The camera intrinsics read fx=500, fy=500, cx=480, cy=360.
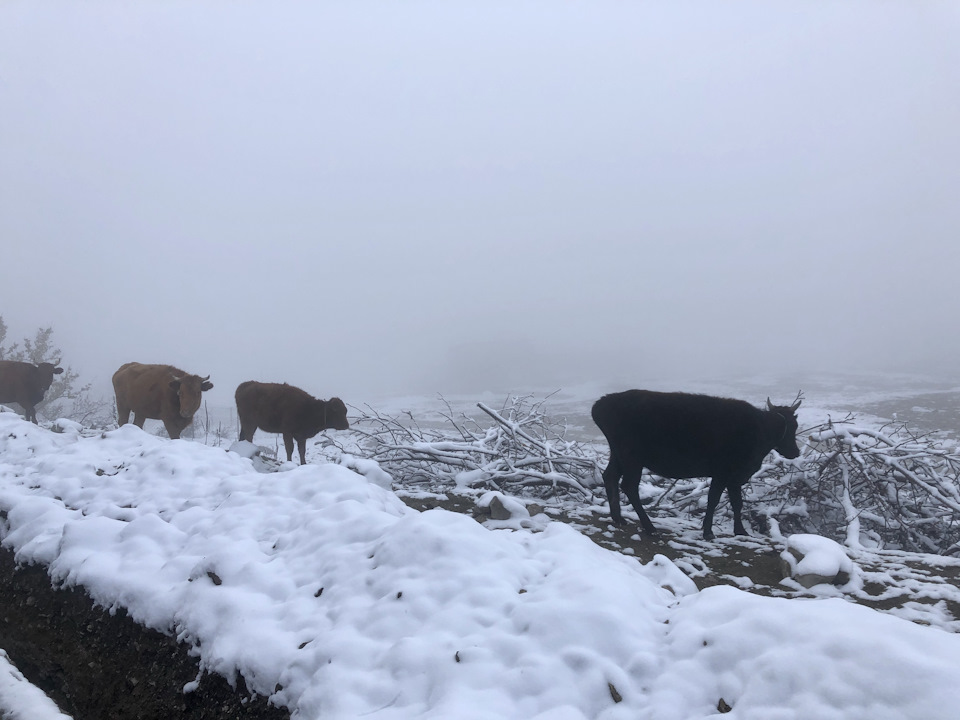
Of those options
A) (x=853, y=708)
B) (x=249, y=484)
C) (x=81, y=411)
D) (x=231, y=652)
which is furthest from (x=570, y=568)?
(x=81, y=411)

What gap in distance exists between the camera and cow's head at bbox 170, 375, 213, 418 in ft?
32.9

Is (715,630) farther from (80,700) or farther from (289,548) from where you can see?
(80,700)

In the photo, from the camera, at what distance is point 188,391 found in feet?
33.0

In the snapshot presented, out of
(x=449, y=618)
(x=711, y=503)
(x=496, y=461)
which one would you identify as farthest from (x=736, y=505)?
(x=449, y=618)

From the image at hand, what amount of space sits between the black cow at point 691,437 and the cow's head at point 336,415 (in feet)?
19.9

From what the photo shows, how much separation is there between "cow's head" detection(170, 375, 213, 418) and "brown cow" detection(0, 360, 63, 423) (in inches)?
200

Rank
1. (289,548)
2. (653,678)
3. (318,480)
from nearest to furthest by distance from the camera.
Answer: (653,678) < (289,548) < (318,480)

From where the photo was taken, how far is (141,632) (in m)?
3.55

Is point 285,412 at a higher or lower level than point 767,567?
higher

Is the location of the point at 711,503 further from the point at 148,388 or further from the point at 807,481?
the point at 148,388

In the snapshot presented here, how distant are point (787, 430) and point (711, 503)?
1.45m

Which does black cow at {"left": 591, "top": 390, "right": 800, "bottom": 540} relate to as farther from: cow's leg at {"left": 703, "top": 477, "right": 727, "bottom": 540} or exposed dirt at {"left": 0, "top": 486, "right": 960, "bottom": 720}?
exposed dirt at {"left": 0, "top": 486, "right": 960, "bottom": 720}

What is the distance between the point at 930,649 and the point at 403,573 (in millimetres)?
2818

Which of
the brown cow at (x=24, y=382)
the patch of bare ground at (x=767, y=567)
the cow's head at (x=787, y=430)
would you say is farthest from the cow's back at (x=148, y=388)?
the cow's head at (x=787, y=430)
